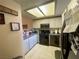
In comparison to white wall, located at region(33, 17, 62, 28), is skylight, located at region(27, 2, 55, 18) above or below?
above

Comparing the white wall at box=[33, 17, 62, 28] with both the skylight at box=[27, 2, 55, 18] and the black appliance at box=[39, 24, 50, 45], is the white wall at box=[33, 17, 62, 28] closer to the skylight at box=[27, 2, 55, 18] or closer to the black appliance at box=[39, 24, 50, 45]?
the black appliance at box=[39, 24, 50, 45]

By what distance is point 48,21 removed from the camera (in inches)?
191

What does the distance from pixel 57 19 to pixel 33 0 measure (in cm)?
309

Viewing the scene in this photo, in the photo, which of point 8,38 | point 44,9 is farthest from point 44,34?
point 8,38

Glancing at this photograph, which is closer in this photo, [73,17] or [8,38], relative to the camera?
[73,17]

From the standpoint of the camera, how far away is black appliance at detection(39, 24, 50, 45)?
4805 millimetres

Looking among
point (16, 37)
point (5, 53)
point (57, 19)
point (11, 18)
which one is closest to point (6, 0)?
point (11, 18)

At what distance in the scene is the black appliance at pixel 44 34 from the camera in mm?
4805

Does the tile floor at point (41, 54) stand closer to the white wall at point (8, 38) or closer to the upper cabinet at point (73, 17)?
the white wall at point (8, 38)

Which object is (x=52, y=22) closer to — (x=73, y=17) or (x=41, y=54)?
(x=41, y=54)

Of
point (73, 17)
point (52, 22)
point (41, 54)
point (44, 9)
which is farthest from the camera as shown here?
point (52, 22)

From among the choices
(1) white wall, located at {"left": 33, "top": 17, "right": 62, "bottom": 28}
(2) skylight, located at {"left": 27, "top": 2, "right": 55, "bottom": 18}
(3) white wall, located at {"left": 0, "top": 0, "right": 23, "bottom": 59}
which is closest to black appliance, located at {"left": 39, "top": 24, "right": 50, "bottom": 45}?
(1) white wall, located at {"left": 33, "top": 17, "right": 62, "bottom": 28}

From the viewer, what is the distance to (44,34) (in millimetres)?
4898

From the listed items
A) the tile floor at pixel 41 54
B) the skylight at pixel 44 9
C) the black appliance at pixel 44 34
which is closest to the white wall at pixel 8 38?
the skylight at pixel 44 9
